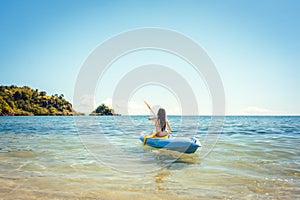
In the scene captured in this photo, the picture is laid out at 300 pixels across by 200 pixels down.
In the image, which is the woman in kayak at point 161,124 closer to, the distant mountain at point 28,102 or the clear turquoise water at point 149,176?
the clear turquoise water at point 149,176

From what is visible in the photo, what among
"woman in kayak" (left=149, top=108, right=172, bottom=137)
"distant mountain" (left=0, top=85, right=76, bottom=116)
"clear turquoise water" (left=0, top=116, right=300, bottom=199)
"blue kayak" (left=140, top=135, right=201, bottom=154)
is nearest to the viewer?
"clear turquoise water" (left=0, top=116, right=300, bottom=199)

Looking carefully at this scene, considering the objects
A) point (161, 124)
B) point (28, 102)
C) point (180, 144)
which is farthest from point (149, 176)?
point (28, 102)

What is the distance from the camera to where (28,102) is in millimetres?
113625

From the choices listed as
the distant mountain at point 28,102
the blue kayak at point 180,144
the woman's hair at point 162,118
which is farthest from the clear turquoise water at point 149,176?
the distant mountain at point 28,102

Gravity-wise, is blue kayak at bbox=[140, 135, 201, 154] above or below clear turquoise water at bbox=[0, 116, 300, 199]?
above

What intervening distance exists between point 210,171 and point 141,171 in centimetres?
187

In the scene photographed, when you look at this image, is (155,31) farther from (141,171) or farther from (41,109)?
(41,109)

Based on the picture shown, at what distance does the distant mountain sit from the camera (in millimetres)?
102363

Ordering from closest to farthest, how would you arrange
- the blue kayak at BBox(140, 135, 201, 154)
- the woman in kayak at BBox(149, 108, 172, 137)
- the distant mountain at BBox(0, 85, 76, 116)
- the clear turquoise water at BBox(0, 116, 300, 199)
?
the clear turquoise water at BBox(0, 116, 300, 199) → the blue kayak at BBox(140, 135, 201, 154) → the woman in kayak at BBox(149, 108, 172, 137) → the distant mountain at BBox(0, 85, 76, 116)

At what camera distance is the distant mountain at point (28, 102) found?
10236cm

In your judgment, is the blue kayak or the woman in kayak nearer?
the blue kayak

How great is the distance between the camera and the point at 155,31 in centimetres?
1302

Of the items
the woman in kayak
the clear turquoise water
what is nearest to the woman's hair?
the woman in kayak

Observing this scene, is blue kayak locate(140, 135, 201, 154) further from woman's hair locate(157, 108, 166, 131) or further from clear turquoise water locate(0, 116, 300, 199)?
woman's hair locate(157, 108, 166, 131)
